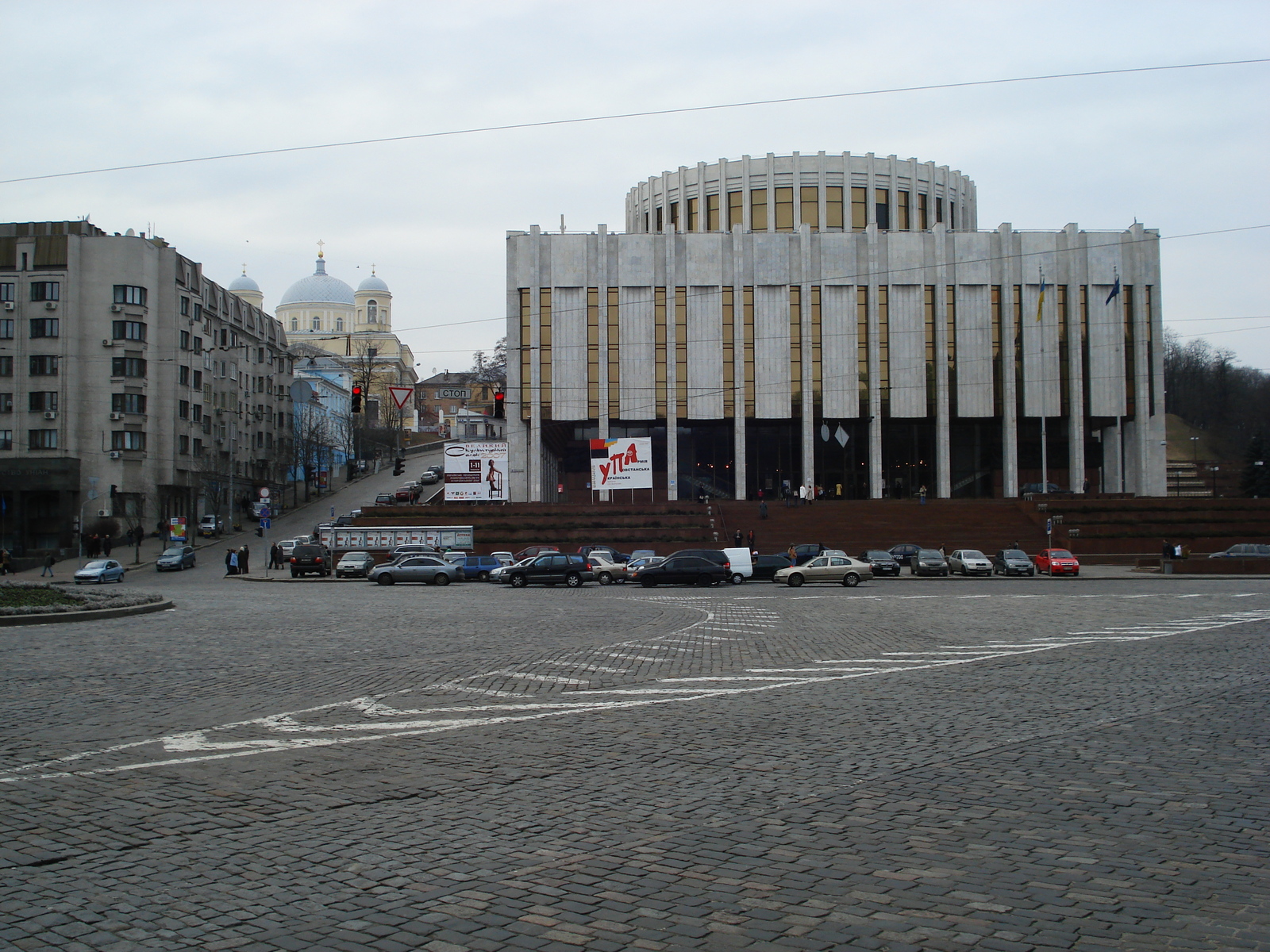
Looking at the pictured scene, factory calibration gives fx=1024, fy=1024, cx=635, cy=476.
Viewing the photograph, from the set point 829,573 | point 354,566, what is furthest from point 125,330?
point 829,573

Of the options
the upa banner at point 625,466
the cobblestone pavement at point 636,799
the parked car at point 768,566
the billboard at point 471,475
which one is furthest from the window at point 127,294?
the cobblestone pavement at point 636,799

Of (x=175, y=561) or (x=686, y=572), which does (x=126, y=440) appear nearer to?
(x=175, y=561)

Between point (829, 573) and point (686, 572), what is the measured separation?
535 cm

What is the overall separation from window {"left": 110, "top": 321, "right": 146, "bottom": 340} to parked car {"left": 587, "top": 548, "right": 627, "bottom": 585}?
39461 mm

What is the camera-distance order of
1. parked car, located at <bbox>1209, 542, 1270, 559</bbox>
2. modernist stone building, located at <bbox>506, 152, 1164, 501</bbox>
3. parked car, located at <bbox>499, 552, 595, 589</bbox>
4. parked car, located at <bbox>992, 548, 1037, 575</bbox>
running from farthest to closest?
1. modernist stone building, located at <bbox>506, 152, 1164, 501</bbox>
2. parked car, located at <bbox>1209, 542, 1270, 559</bbox>
3. parked car, located at <bbox>992, 548, 1037, 575</bbox>
4. parked car, located at <bbox>499, 552, 595, 589</bbox>

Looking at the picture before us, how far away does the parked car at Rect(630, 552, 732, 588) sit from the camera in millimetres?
38875

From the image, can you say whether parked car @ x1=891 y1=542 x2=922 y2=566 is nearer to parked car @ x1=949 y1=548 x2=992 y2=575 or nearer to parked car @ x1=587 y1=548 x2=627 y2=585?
parked car @ x1=949 y1=548 x2=992 y2=575

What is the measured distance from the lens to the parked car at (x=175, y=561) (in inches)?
2093

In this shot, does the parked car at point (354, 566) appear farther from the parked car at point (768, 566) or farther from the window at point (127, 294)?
the window at point (127, 294)

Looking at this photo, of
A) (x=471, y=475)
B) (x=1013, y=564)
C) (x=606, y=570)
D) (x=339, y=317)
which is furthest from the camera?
(x=339, y=317)

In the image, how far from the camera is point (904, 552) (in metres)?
49.2

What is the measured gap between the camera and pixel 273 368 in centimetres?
9162

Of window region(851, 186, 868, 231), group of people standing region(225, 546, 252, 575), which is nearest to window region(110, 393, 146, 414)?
group of people standing region(225, 546, 252, 575)

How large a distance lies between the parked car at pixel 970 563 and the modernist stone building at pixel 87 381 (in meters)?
Result: 41.8
